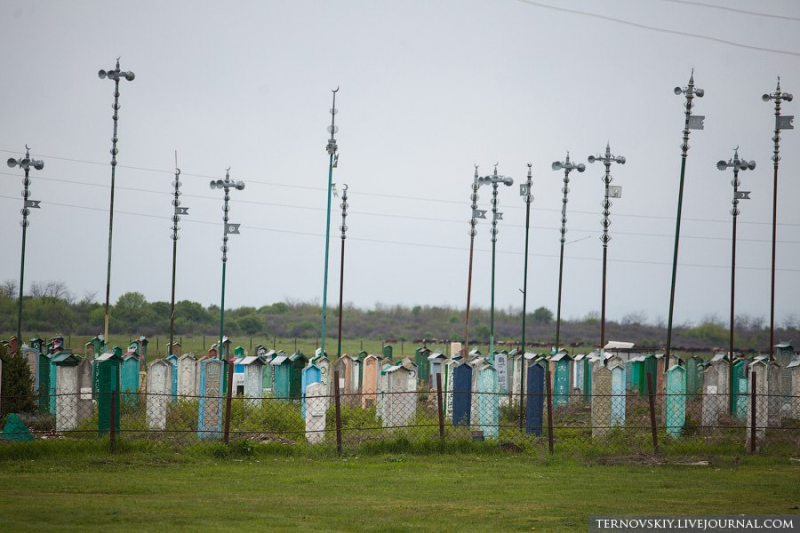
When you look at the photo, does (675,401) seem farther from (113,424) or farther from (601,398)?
(113,424)

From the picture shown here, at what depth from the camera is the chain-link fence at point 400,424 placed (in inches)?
592

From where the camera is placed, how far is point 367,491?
1129 centimetres

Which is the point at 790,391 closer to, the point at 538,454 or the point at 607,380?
the point at 607,380

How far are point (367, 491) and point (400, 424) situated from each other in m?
6.12

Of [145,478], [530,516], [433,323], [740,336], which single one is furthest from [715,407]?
[433,323]

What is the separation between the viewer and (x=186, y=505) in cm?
984

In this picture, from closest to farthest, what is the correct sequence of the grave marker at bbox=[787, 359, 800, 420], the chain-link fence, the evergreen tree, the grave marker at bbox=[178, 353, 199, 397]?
the chain-link fence < the evergreen tree < the grave marker at bbox=[178, 353, 199, 397] < the grave marker at bbox=[787, 359, 800, 420]

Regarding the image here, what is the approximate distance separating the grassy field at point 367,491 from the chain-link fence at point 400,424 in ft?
2.96

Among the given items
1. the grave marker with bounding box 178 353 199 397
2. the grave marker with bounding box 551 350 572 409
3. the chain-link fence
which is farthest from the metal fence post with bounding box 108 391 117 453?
the grave marker with bounding box 551 350 572 409

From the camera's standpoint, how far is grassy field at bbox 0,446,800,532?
362 inches

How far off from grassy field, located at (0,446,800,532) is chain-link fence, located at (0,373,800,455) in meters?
0.90

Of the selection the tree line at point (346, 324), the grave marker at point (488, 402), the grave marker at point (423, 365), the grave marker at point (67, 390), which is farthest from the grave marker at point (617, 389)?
the tree line at point (346, 324)

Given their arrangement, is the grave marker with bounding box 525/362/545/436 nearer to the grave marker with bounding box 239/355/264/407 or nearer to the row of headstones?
the row of headstones

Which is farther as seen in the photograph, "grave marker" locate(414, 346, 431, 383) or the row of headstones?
"grave marker" locate(414, 346, 431, 383)
